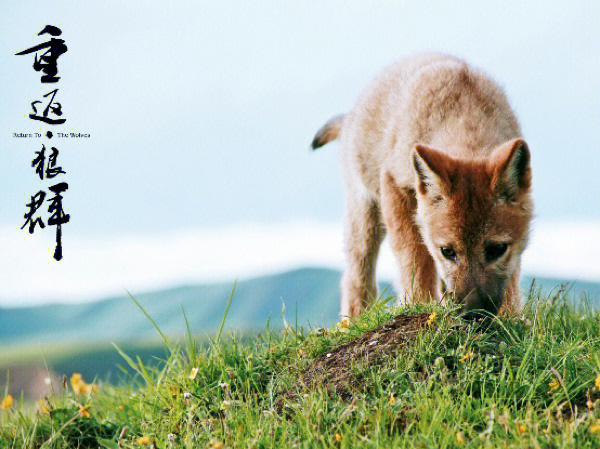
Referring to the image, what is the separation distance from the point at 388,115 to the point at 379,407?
132 inches

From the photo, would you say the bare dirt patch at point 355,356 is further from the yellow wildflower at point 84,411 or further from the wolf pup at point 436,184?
the yellow wildflower at point 84,411

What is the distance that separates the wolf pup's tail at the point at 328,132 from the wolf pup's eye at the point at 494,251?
131 inches

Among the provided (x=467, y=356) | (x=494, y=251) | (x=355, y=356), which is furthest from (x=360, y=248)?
(x=467, y=356)

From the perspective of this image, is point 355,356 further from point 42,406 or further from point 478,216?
point 42,406

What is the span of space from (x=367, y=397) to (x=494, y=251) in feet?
5.14

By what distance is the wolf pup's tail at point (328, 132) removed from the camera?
7.36 m

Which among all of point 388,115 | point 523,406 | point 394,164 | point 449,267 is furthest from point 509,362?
point 388,115

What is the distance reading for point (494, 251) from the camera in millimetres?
4305

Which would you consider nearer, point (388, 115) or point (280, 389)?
point (280, 389)

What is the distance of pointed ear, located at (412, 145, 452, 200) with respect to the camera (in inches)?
167

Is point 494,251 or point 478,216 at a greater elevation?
point 478,216

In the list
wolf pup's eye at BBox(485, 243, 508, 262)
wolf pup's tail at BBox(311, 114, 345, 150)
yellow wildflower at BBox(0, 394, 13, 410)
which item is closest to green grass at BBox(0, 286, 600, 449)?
yellow wildflower at BBox(0, 394, 13, 410)

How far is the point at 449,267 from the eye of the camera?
440 cm

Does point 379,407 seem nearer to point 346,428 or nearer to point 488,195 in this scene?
point 346,428
